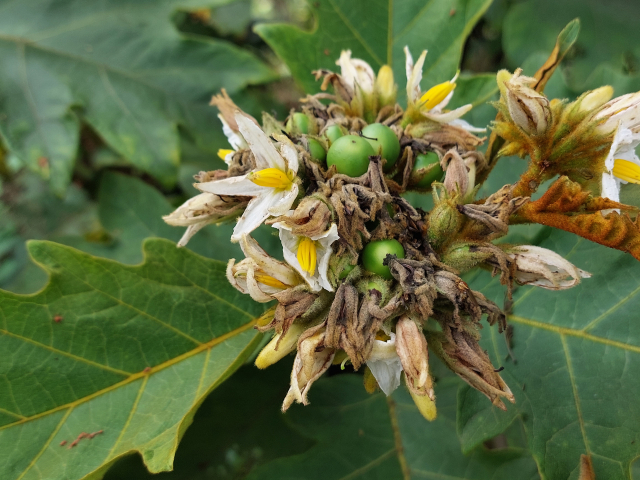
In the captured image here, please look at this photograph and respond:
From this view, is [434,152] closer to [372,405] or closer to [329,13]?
[329,13]

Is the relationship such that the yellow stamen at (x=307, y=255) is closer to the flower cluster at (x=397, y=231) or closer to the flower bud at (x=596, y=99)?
the flower cluster at (x=397, y=231)

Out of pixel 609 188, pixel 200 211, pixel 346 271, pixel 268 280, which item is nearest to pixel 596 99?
pixel 609 188

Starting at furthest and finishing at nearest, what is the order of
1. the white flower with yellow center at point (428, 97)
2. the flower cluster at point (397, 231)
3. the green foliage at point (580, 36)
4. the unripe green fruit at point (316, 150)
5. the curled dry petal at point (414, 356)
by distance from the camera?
the green foliage at point (580, 36) < the white flower with yellow center at point (428, 97) < the unripe green fruit at point (316, 150) < the flower cluster at point (397, 231) < the curled dry petal at point (414, 356)

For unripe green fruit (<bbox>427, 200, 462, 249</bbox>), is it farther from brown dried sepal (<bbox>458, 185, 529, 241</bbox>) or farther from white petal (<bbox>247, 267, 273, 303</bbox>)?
white petal (<bbox>247, 267, 273, 303</bbox>)

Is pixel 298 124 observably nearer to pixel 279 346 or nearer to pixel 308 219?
pixel 308 219

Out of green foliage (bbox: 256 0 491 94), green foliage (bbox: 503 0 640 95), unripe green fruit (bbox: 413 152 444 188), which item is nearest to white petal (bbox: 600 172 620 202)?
unripe green fruit (bbox: 413 152 444 188)

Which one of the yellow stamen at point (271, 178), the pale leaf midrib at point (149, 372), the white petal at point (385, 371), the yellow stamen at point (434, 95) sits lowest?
the pale leaf midrib at point (149, 372)

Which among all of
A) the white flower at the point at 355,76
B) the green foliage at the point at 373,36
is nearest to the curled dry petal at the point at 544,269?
the white flower at the point at 355,76
